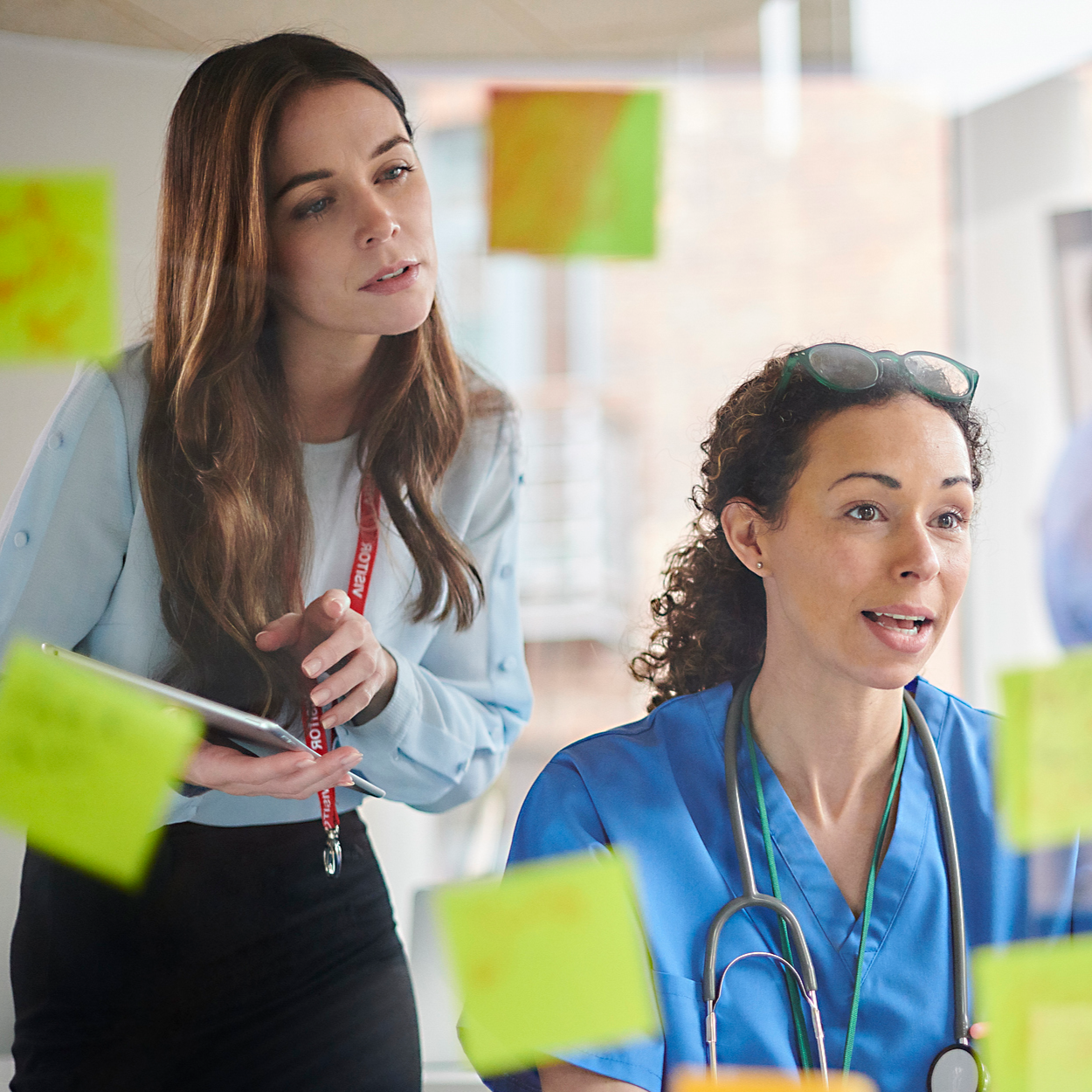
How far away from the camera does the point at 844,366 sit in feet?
2.42

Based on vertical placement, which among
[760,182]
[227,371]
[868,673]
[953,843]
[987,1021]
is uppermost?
[760,182]

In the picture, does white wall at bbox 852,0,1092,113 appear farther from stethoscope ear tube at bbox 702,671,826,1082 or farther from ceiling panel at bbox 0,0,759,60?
stethoscope ear tube at bbox 702,671,826,1082

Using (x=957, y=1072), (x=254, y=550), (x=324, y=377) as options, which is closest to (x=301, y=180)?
(x=324, y=377)

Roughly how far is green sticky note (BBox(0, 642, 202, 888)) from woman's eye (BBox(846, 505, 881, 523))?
426 millimetres

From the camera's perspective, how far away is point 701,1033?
666 mm

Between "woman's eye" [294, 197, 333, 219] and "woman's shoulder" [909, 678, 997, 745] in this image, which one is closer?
"woman's eye" [294, 197, 333, 219]

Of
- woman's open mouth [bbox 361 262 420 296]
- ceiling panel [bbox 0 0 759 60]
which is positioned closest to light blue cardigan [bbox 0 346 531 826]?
woman's open mouth [bbox 361 262 420 296]

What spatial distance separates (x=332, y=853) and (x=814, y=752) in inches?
12.9

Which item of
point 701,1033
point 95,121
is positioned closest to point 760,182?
point 95,121

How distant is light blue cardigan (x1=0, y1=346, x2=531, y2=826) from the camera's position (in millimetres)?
668

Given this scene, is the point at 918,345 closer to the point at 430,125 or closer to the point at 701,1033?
the point at 430,125

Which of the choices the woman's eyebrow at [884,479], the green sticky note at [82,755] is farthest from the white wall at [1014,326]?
the green sticky note at [82,755]

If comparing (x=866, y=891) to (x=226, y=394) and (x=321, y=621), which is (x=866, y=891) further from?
(x=226, y=394)

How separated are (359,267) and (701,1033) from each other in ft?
1.69
